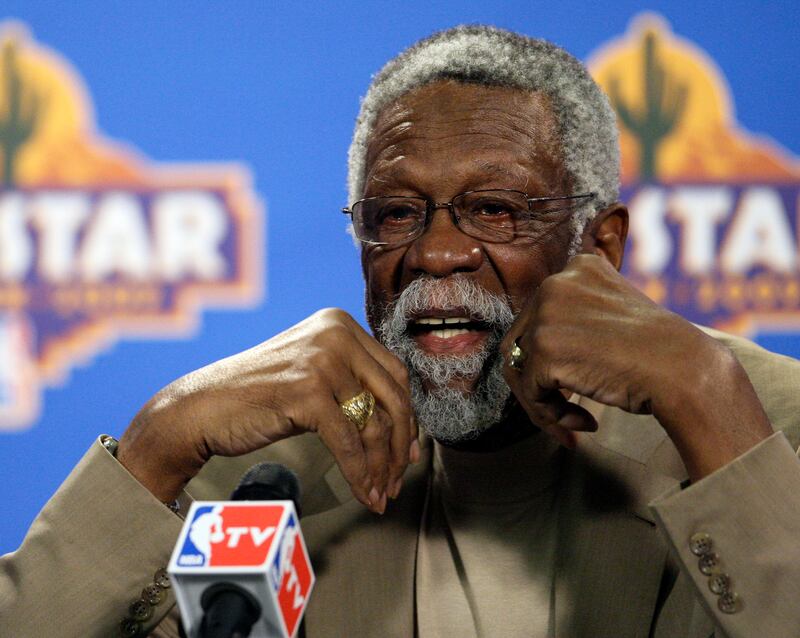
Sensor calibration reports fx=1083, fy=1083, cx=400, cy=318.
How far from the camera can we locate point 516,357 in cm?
143

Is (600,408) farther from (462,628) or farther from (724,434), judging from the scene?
(724,434)

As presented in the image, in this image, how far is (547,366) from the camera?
136 centimetres

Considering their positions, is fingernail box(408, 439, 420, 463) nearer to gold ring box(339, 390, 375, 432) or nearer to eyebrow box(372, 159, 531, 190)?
gold ring box(339, 390, 375, 432)

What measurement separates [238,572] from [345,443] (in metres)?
0.50

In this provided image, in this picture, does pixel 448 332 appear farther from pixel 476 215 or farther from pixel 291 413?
pixel 291 413

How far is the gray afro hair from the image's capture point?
1814 mm

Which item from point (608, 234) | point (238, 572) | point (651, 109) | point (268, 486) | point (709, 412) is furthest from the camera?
point (651, 109)

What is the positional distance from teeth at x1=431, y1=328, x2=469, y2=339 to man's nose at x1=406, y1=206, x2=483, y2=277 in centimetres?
9

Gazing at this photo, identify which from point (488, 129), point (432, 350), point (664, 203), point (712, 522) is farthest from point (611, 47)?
point (712, 522)

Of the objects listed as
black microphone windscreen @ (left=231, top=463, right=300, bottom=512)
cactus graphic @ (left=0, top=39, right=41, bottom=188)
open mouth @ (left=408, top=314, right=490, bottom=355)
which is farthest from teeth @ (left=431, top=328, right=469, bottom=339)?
cactus graphic @ (left=0, top=39, right=41, bottom=188)

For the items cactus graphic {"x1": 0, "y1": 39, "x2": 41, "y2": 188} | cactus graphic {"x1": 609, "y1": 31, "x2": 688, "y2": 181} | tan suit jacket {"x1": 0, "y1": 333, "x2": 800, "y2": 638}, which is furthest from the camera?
cactus graphic {"x1": 0, "y1": 39, "x2": 41, "y2": 188}

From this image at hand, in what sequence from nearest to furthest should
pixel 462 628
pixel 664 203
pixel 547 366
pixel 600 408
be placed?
1. pixel 547 366
2. pixel 462 628
3. pixel 600 408
4. pixel 664 203

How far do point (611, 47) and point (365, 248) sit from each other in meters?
1.23

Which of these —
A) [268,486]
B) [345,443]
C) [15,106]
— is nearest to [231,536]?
[268,486]
